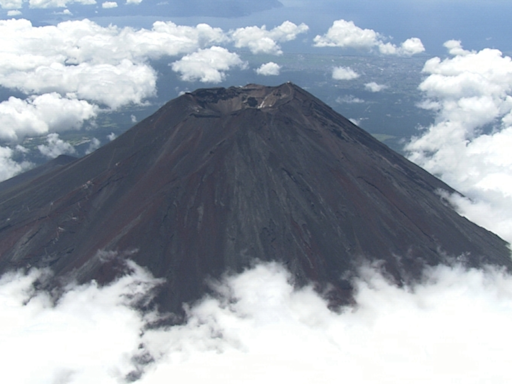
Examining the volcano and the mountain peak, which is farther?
the mountain peak

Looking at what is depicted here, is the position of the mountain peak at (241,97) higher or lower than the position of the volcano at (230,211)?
higher

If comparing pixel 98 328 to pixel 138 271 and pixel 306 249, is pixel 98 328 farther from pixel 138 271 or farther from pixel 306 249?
pixel 306 249

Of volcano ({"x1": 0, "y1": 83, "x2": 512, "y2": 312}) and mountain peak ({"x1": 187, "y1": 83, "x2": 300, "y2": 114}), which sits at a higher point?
mountain peak ({"x1": 187, "y1": 83, "x2": 300, "y2": 114})

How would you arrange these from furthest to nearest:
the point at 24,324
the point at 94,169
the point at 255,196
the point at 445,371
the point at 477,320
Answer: the point at 94,169 < the point at 255,196 < the point at 477,320 < the point at 24,324 < the point at 445,371

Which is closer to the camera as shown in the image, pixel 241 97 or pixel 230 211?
pixel 230 211

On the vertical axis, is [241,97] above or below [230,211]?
above

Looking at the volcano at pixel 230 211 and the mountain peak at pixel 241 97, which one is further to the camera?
the mountain peak at pixel 241 97

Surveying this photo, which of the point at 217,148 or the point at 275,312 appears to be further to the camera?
the point at 217,148

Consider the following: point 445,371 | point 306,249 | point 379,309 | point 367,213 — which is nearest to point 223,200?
point 306,249
